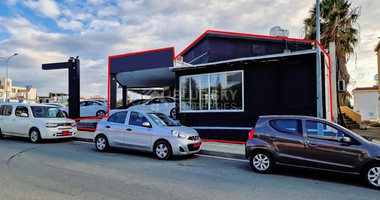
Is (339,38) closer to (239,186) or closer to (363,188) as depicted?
(363,188)

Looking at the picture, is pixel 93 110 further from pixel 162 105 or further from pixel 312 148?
pixel 312 148

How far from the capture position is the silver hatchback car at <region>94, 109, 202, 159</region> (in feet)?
27.4

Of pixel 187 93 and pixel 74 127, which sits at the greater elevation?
pixel 187 93

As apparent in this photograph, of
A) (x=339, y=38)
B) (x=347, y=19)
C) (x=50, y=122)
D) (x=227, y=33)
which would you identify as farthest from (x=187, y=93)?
(x=347, y=19)

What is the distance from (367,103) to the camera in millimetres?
27516

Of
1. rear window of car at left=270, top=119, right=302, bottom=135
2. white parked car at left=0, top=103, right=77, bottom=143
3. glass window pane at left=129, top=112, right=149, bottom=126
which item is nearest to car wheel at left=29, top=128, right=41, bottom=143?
white parked car at left=0, top=103, right=77, bottom=143

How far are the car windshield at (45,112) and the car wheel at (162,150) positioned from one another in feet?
21.7

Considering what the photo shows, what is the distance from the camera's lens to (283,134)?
683 cm

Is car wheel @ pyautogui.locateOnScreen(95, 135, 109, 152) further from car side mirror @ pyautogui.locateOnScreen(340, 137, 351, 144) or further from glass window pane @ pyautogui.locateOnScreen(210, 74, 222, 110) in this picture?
car side mirror @ pyautogui.locateOnScreen(340, 137, 351, 144)

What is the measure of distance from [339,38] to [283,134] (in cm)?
1810

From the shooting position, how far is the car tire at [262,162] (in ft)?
22.6

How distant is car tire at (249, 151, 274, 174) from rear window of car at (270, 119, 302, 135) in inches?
29.3

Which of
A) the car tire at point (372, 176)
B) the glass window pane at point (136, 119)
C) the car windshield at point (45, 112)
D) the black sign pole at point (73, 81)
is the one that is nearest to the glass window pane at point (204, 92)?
the glass window pane at point (136, 119)

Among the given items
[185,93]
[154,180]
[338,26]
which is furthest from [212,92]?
[338,26]
